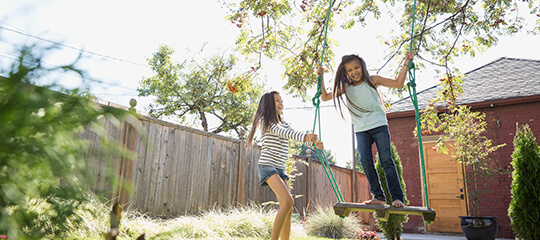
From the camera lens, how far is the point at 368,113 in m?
3.19

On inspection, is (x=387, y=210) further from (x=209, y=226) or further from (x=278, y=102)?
(x=209, y=226)

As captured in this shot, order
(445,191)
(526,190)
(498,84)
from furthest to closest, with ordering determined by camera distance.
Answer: (498,84) → (445,191) → (526,190)

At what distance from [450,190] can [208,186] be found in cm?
563

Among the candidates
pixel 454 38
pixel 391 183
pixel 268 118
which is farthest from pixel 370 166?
pixel 454 38

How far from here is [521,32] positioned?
16.4 feet

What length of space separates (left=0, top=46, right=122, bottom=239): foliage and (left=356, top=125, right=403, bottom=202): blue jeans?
2804 mm

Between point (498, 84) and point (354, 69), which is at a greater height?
Answer: point (498, 84)

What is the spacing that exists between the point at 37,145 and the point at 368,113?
294cm

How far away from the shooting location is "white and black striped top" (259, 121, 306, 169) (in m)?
3.28

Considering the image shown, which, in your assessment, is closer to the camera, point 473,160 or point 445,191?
point 473,160

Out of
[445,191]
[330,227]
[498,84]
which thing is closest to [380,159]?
[330,227]

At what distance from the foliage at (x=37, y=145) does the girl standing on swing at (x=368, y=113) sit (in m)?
2.82

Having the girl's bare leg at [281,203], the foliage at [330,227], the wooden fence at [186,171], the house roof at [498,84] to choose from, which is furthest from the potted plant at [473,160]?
the wooden fence at [186,171]

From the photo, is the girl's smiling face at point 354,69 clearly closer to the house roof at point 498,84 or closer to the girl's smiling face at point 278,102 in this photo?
the girl's smiling face at point 278,102
